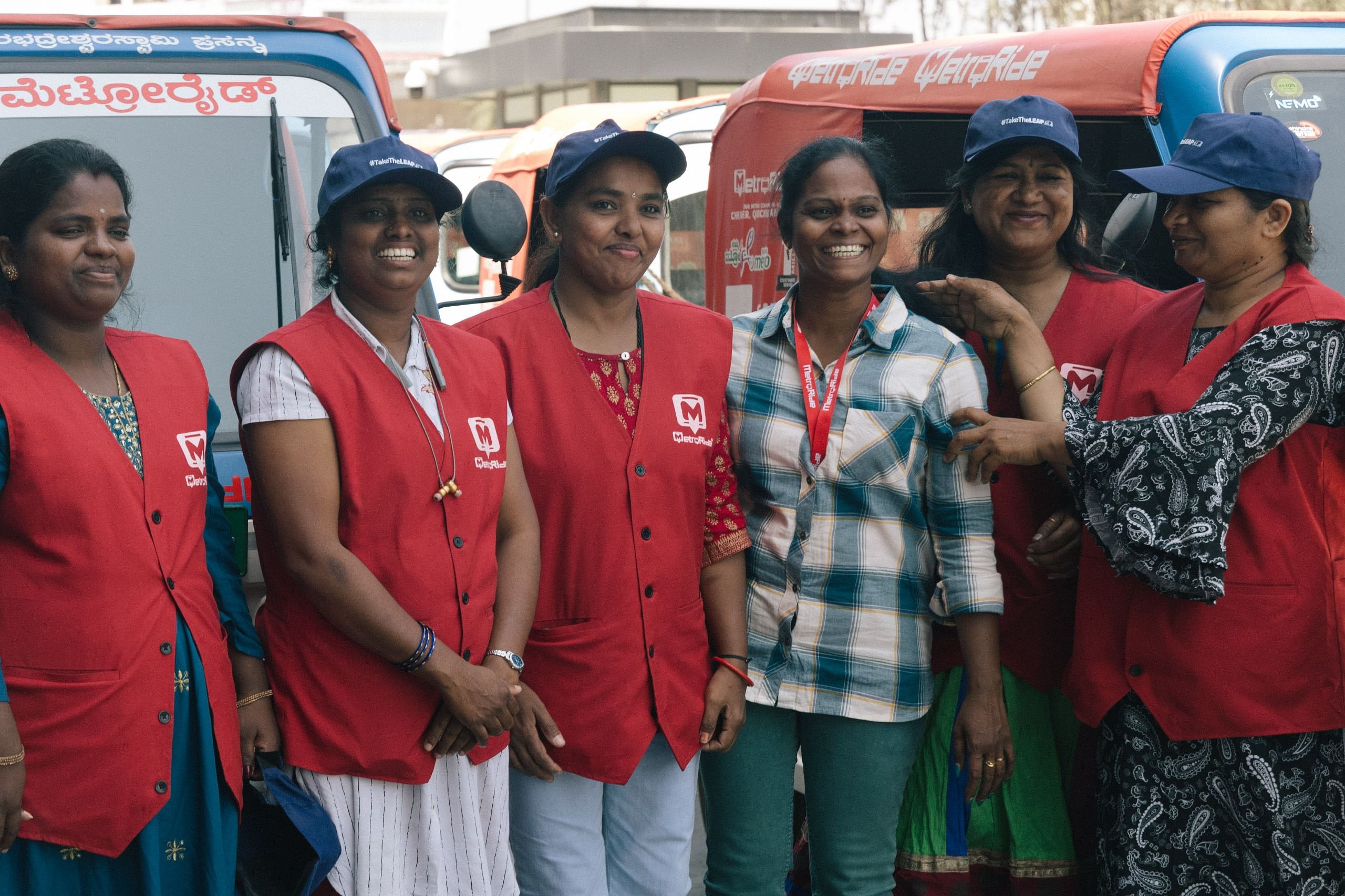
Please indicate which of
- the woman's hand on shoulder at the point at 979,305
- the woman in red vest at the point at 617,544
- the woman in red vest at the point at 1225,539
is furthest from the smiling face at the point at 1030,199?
the woman in red vest at the point at 617,544

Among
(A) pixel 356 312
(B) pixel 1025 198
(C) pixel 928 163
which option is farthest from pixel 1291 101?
(A) pixel 356 312

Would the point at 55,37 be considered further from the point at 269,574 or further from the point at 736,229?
the point at 736,229

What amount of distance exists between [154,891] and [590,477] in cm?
109

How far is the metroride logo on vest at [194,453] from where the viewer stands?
8.36 feet

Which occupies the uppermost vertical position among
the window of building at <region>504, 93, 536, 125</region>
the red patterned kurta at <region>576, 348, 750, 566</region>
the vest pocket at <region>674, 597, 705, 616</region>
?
the window of building at <region>504, 93, 536, 125</region>

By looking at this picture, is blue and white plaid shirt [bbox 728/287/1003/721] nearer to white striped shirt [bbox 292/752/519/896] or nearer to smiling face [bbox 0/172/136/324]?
white striped shirt [bbox 292/752/519/896]

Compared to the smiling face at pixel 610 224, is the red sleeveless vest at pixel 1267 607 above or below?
below

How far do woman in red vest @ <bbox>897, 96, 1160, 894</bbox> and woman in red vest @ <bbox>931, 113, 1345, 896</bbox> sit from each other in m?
0.23

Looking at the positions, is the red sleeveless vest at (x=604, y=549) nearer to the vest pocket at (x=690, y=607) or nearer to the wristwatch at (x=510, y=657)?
the vest pocket at (x=690, y=607)

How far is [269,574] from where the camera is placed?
102 inches


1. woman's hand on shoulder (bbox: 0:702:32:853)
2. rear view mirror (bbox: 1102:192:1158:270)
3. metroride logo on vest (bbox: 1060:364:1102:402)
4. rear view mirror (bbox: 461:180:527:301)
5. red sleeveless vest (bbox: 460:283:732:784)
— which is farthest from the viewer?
rear view mirror (bbox: 461:180:527:301)

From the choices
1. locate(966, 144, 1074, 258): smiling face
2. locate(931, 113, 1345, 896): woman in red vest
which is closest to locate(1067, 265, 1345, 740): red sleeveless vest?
locate(931, 113, 1345, 896): woman in red vest

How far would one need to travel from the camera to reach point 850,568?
2.86 m

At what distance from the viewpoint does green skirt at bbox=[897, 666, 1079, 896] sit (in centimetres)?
310
